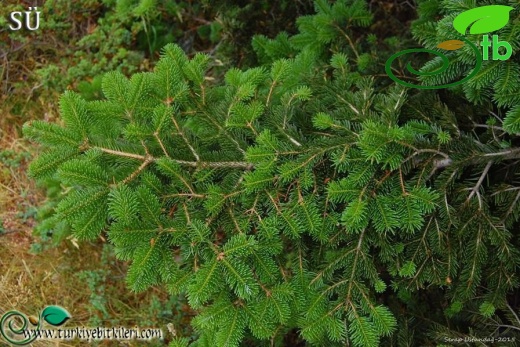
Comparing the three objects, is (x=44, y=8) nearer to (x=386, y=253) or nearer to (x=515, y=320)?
(x=386, y=253)

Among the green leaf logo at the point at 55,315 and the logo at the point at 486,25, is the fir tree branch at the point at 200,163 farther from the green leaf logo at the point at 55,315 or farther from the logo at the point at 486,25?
the green leaf logo at the point at 55,315

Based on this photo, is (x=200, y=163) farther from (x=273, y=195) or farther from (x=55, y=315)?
(x=55, y=315)

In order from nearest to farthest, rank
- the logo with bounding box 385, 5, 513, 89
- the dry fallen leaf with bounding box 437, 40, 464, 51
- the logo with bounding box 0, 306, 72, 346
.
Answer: the logo with bounding box 385, 5, 513, 89 < the dry fallen leaf with bounding box 437, 40, 464, 51 < the logo with bounding box 0, 306, 72, 346

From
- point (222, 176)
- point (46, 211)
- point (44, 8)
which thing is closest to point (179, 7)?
point (44, 8)

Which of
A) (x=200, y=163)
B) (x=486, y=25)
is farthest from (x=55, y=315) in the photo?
(x=486, y=25)

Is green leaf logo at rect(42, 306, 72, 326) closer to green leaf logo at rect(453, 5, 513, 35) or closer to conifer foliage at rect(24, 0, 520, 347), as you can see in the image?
conifer foliage at rect(24, 0, 520, 347)

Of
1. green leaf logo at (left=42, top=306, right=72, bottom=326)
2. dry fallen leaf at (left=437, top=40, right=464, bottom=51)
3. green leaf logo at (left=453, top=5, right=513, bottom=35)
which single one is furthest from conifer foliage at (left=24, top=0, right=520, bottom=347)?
green leaf logo at (left=42, top=306, right=72, bottom=326)

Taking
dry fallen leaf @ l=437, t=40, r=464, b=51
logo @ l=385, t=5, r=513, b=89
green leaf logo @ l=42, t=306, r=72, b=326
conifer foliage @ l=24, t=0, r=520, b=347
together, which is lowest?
green leaf logo @ l=42, t=306, r=72, b=326
